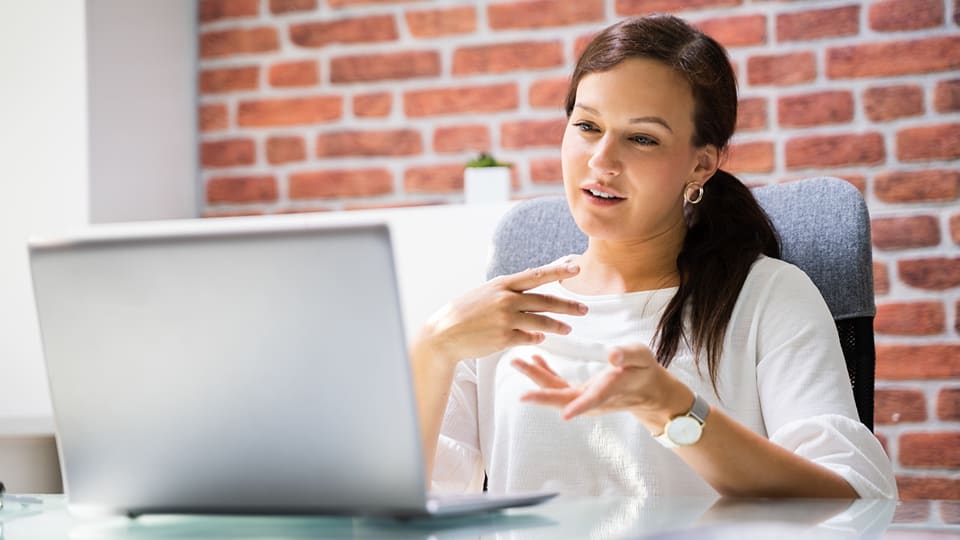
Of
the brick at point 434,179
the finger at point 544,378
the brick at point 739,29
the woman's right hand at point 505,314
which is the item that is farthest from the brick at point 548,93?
the finger at point 544,378

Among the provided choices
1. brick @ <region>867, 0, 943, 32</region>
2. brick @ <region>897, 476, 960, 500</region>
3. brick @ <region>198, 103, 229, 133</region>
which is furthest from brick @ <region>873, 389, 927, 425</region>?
brick @ <region>198, 103, 229, 133</region>

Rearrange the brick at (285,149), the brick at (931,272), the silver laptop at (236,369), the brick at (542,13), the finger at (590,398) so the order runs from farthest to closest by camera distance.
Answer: the brick at (285,149) → the brick at (542,13) → the brick at (931,272) → the finger at (590,398) → the silver laptop at (236,369)

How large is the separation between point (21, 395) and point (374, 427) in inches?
78.5

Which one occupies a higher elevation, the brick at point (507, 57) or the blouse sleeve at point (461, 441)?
the brick at point (507, 57)

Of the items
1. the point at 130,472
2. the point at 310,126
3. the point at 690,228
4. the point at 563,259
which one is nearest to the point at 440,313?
the point at 563,259

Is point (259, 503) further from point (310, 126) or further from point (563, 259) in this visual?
point (310, 126)

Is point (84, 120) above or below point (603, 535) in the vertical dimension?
above

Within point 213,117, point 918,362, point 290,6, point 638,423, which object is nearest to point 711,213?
point 638,423

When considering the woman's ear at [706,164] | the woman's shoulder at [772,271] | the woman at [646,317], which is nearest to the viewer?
the woman at [646,317]

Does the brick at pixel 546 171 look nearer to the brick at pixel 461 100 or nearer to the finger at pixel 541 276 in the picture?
the brick at pixel 461 100

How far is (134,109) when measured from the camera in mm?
2646

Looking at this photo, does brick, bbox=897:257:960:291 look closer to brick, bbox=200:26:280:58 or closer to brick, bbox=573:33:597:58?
brick, bbox=573:33:597:58

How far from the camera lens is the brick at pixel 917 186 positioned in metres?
2.22

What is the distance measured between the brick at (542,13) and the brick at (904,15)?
58cm
